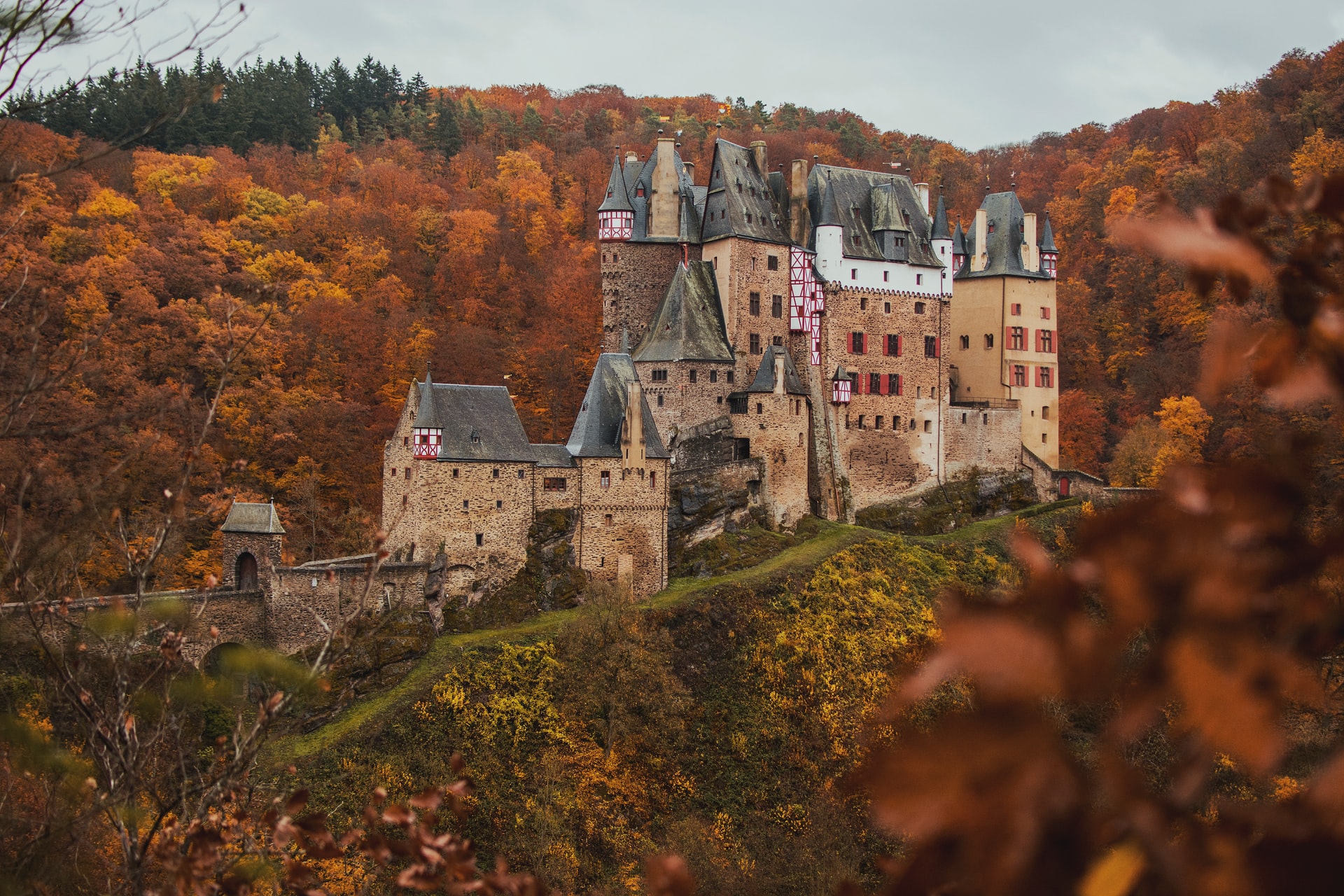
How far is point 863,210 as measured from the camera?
4153 cm

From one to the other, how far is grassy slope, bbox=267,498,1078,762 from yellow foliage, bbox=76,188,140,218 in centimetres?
2633

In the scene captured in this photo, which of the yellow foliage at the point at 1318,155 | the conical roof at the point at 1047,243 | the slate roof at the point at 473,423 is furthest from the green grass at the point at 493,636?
the yellow foliage at the point at 1318,155

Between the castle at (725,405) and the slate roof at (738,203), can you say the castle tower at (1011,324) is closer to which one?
the castle at (725,405)

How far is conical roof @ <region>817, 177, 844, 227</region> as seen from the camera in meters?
40.1

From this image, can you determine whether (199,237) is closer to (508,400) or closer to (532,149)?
(508,400)

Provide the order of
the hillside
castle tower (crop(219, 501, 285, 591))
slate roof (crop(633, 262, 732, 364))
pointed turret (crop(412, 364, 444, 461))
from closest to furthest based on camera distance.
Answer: the hillside, castle tower (crop(219, 501, 285, 591)), pointed turret (crop(412, 364, 444, 461)), slate roof (crop(633, 262, 732, 364))

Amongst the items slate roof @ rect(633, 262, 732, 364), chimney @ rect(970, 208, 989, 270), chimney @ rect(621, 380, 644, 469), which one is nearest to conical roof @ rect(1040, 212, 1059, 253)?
chimney @ rect(970, 208, 989, 270)

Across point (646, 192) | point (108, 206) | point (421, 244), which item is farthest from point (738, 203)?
point (108, 206)

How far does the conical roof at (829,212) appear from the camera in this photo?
131ft

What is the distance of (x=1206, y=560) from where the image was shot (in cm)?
216

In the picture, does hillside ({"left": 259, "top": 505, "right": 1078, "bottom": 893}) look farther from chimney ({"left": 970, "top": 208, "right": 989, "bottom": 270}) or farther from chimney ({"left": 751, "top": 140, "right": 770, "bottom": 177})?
chimney ({"left": 970, "top": 208, "right": 989, "bottom": 270})

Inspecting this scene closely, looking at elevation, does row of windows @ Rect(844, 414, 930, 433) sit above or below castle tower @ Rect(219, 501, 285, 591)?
above

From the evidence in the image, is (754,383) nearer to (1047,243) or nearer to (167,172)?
(1047,243)

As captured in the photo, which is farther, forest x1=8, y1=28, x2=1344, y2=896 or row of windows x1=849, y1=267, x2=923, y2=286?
row of windows x1=849, y1=267, x2=923, y2=286
